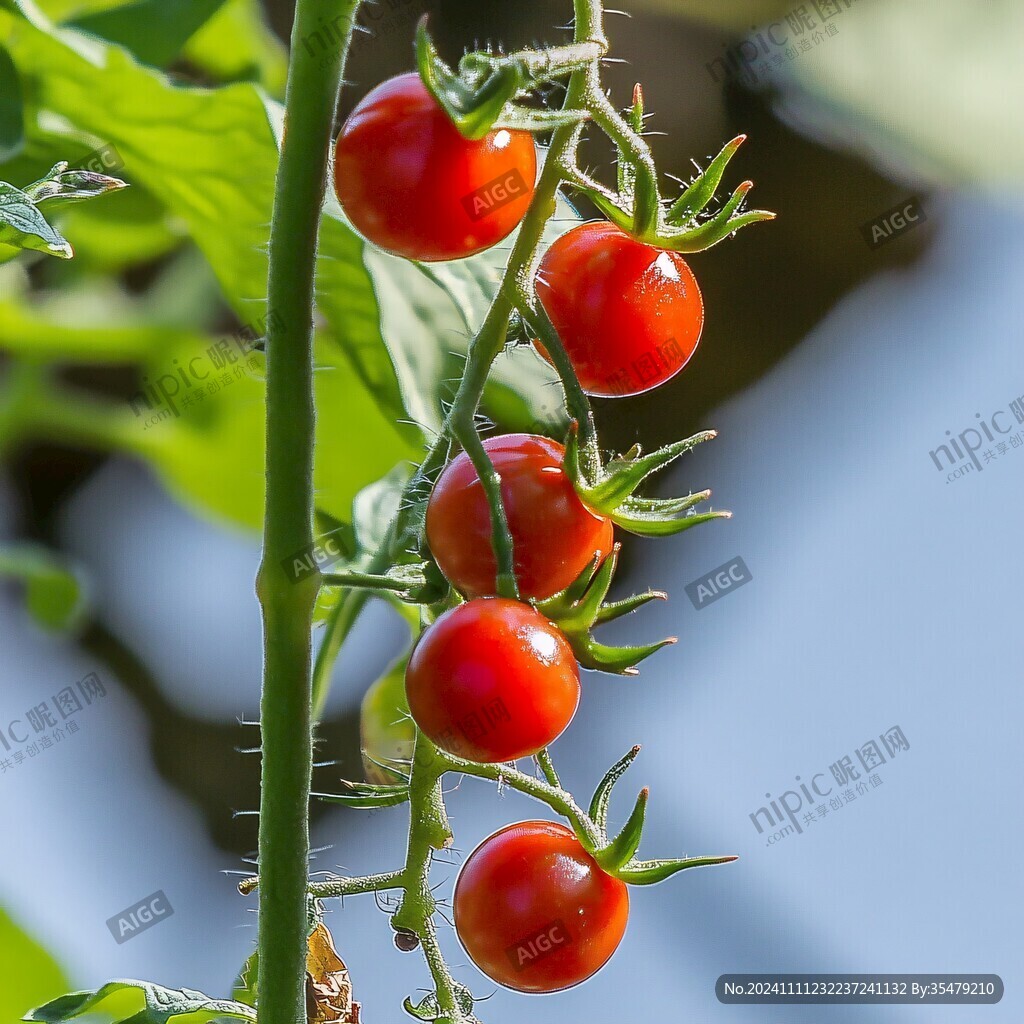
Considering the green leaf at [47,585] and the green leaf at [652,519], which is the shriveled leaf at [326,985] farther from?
the green leaf at [47,585]

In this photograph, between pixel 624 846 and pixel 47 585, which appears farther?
pixel 47 585

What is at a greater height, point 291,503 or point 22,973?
point 291,503

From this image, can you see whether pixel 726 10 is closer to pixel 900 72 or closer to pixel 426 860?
pixel 900 72

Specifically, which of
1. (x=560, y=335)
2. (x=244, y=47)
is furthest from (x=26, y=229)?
(x=244, y=47)

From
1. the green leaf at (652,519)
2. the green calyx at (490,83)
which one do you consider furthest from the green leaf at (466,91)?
the green leaf at (652,519)

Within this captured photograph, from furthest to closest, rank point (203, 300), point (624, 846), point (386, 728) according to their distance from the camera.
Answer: point (203, 300) < point (386, 728) < point (624, 846)

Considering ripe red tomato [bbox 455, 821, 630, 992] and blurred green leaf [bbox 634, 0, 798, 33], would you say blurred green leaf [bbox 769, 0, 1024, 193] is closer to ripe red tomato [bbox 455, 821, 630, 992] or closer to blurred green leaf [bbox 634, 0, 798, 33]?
blurred green leaf [bbox 634, 0, 798, 33]

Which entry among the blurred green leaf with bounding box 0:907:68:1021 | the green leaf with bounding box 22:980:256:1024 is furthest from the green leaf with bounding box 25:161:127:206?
the blurred green leaf with bounding box 0:907:68:1021
